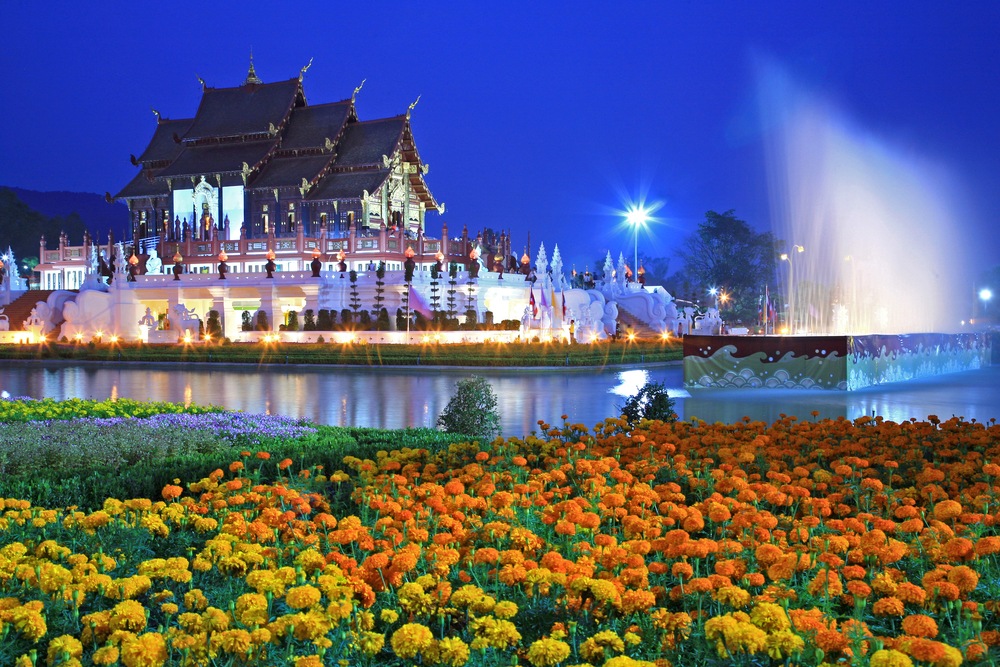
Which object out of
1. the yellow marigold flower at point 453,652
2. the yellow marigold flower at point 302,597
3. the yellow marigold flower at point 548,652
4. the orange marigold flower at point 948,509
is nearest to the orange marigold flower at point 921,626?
the yellow marigold flower at point 548,652

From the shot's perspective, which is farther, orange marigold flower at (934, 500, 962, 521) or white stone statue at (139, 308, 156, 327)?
white stone statue at (139, 308, 156, 327)

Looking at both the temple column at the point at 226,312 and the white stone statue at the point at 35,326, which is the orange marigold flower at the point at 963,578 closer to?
the temple column at the point at 226,312

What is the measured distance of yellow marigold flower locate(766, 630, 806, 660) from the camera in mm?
3270

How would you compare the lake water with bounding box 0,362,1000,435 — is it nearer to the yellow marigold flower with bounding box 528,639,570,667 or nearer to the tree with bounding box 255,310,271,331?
the tree with bounding box 255,310,271,331

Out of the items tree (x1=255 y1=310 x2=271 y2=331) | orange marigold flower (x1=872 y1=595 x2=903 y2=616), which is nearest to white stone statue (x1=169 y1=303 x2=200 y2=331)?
tree (x1=255 y1=310 x2=271 y2=331)

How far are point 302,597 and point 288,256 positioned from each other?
44.0 m

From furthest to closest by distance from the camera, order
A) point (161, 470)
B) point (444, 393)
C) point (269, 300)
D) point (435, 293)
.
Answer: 1. point (269, 300)
2. point (435, 293)
3. point (444, 393)
4. point (161, 470)

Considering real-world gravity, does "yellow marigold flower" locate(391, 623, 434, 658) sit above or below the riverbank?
below

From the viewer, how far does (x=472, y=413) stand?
1065 cm

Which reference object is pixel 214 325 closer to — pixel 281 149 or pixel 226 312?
pixel 226 312

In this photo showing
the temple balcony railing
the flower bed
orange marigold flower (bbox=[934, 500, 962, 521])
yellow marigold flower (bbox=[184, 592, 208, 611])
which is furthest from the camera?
the temple balcony railing

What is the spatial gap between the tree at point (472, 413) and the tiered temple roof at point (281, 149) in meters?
38.4

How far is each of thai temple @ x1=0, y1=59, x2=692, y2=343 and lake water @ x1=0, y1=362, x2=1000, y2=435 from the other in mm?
9823

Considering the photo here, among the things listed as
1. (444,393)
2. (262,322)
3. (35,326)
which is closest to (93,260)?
(35,326)
